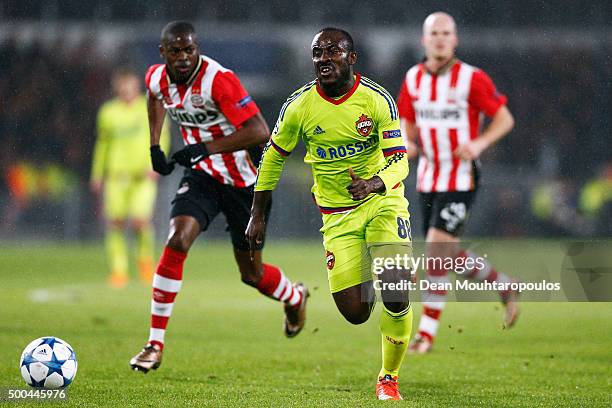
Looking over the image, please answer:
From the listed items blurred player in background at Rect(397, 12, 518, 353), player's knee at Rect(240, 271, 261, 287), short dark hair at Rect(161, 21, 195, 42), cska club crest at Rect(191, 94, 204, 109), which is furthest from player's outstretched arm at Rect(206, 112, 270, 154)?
blurred player in background at Rect(397, 12, 518, 353)

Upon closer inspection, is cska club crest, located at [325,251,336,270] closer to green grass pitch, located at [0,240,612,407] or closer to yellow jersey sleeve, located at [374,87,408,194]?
yellow jersey sleeve, located at [374,87,408,194]

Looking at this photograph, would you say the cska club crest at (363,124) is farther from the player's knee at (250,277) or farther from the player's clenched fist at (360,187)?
the player's knee at (250,277)

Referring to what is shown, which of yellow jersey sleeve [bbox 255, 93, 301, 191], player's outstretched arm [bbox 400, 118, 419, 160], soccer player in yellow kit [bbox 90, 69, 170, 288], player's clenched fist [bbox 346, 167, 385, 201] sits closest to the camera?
player's clenched fist [bbox 346, 167, 385, 201]

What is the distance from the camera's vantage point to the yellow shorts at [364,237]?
5684mm

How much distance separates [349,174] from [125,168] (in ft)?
27.2

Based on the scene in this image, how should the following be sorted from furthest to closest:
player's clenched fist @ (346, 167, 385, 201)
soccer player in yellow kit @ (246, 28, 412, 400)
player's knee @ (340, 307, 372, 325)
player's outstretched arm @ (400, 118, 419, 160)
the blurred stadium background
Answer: the blurred stadium background < player's outstretched arm @ (400, 118, 419, 160) < player's knee @ (340, 307, 372, 325) < soccer player in yellow kit @ (246, 28, 412, 400) < player's clenched fist @ (346, 167, 385, 201)

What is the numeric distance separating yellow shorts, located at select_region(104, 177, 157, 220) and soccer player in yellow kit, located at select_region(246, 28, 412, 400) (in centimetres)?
742

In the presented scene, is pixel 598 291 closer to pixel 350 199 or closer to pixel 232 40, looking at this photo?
pixel 350 199

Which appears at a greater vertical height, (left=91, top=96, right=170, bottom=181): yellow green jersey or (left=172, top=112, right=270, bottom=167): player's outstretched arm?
(left=91, top=96, right=170, bottom=181): yellow green jersey

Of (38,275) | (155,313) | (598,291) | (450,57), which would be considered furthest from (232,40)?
(155,313)

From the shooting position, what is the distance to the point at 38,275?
45.9 feet

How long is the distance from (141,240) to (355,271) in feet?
24.6

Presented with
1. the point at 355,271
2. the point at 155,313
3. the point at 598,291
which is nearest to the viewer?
the point at 355,271

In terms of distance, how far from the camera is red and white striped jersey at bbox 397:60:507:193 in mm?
8172
